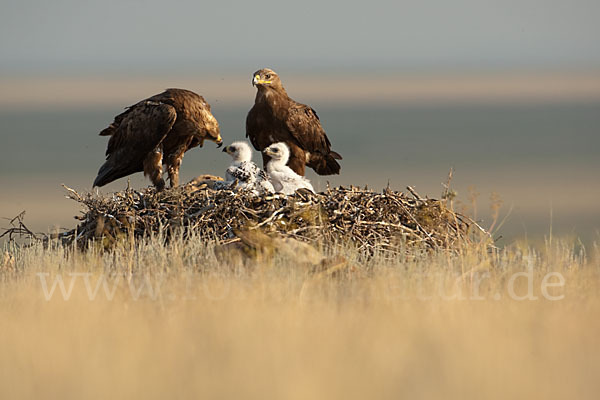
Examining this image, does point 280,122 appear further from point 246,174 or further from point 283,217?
point 283,217

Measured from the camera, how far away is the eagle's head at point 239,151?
10.5 meters

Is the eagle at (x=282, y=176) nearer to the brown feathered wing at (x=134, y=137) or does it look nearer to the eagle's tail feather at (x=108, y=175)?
the brown feathered wing at (x=134, y=137)

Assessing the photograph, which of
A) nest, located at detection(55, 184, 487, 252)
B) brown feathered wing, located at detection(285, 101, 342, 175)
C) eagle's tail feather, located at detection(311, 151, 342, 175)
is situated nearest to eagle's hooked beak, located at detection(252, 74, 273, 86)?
brown feathered wing, located at detection(285, 101, 342, 175)

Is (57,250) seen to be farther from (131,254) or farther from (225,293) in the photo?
(225,293)

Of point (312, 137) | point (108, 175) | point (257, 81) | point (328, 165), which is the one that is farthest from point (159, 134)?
point (328, 165)

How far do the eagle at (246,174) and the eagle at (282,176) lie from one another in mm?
202

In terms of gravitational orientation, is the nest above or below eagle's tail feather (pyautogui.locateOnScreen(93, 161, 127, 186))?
below

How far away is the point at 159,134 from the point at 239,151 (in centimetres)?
115

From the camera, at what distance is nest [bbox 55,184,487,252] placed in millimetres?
9430

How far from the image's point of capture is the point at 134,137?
11102 millimetres

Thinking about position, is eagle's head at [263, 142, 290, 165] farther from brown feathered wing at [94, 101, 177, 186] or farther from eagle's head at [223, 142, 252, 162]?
brown feathered wing at [94, 101, 177, 186]

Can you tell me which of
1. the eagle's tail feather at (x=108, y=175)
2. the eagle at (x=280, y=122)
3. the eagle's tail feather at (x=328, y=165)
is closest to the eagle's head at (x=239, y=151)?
the eagle at (x=280, y=122)

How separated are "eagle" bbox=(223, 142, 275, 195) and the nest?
0.82 ft

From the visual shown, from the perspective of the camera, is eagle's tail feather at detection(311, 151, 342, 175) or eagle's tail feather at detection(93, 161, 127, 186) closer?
eagle's tail feather at detection(93, 161, 127, 186)
